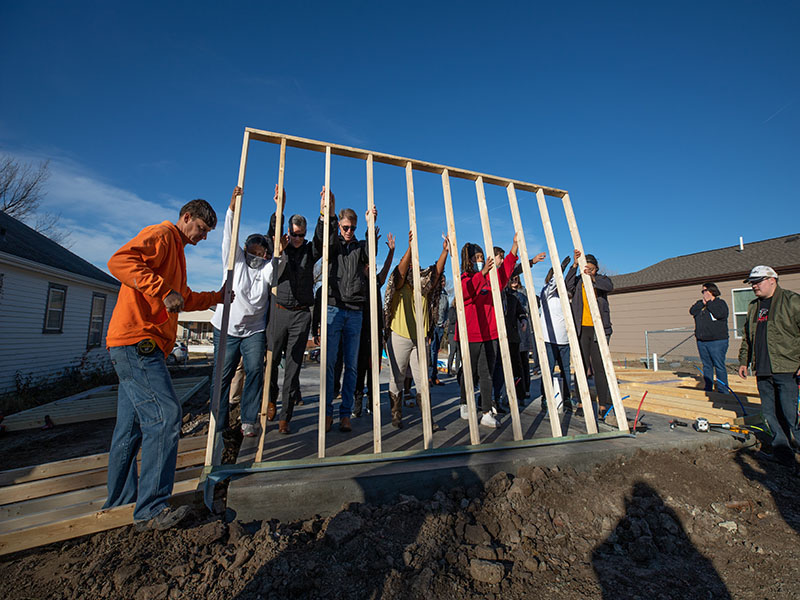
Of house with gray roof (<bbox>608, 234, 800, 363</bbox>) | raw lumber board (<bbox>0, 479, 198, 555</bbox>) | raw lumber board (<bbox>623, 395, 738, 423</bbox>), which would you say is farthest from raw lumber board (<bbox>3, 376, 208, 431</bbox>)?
house with gray roof (<bbox>608, 234, 800, 363</bbox>)

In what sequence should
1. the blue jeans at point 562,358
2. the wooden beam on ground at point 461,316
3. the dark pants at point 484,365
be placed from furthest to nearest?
the blue jeans at point 562,358, the dark pants at point 484,365, the wooden beam on ground at point 461,316

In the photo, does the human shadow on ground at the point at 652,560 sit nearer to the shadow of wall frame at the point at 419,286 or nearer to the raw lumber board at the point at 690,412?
the shadow of wall frame at the point at 419,286

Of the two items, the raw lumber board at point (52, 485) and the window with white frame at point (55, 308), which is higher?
the window with white frame at point (55, 308)

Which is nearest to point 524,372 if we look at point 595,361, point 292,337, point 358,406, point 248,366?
point 595,361

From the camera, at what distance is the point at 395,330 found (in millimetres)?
4422

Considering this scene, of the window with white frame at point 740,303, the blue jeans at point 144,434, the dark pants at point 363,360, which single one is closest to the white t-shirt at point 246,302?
the dark pants at point 363,360

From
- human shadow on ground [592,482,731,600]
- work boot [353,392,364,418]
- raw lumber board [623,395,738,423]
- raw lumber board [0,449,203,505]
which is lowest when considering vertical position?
human shadow on ground [592,482,731,600]

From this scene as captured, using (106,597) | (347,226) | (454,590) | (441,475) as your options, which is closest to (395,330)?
(347,226)

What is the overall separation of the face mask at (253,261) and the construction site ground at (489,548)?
188 cm

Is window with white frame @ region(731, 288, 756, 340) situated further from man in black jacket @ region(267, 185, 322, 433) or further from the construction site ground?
man in black jacket @ region(267, 185, 322, 433)

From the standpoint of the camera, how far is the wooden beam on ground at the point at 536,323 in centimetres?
366

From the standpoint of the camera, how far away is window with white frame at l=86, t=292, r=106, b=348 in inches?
533

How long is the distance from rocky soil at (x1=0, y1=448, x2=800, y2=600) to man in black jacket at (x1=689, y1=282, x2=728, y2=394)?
475 cm

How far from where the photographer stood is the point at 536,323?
401 cm
